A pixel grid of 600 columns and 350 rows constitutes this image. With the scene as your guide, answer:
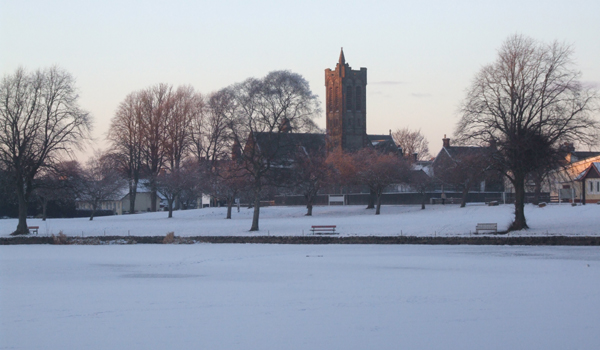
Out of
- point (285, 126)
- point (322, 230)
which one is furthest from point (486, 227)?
point (285, 126)

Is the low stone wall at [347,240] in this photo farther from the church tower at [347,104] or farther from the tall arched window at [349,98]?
the tall arched window at [349,98]

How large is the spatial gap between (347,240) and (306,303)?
873 inches

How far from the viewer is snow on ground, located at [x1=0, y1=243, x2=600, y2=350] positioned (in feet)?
36.4

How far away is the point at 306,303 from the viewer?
1452cm

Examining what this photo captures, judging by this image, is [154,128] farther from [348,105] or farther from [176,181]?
[348,105]

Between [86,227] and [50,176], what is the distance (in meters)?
9.84

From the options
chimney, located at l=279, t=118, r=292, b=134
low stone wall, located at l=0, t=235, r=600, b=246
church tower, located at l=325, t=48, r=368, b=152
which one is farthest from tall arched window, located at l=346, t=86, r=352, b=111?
low stone wall, located at l=0, t=235, r=600, b=246

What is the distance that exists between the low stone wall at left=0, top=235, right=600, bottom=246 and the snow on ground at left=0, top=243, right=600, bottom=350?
683cm

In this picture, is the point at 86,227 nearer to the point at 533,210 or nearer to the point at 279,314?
the point at 533,210

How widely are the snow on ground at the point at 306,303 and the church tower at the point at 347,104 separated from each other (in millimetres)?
81857

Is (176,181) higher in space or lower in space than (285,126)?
lower

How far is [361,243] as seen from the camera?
3503 centimetres

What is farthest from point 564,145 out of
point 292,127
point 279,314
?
point 279,314

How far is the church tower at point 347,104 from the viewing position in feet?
350
